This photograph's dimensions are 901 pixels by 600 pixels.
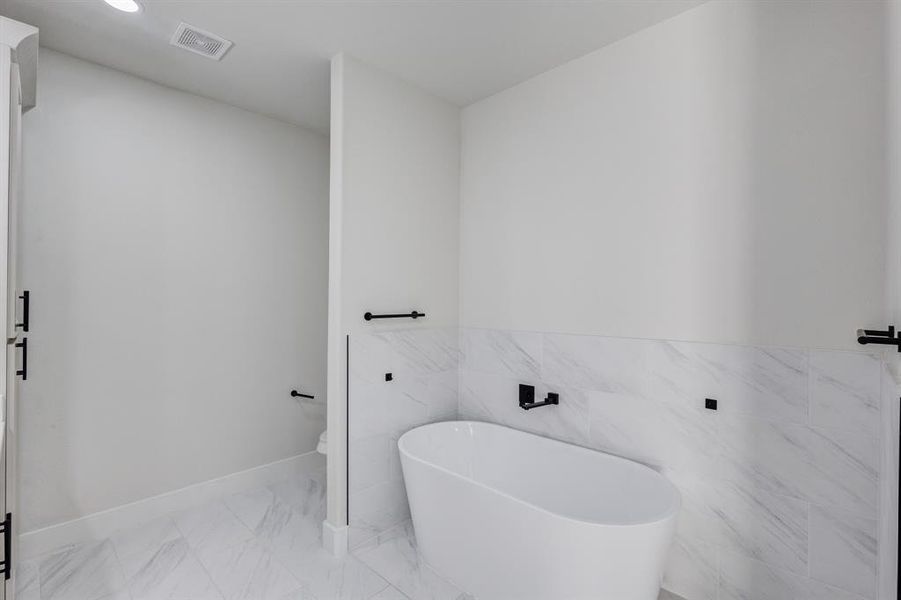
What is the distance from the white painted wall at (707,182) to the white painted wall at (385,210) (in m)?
0.40

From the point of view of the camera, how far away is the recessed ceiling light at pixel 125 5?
1.90m

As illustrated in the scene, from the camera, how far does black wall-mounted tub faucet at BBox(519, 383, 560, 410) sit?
241cm

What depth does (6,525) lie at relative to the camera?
1383 mm

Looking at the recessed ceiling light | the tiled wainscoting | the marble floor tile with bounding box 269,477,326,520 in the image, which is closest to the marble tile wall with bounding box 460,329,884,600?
the tiled wainscoting

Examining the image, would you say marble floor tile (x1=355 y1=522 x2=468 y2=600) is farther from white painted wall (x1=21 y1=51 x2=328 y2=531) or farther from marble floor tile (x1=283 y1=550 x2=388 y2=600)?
white painted wall (x1=21 y1=51 x2=328 y2=531)

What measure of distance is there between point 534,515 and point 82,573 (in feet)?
7.09

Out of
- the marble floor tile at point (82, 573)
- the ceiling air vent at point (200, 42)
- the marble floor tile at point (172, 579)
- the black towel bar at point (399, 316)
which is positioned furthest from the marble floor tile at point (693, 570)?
the ceiling air vent at point (200, 42)

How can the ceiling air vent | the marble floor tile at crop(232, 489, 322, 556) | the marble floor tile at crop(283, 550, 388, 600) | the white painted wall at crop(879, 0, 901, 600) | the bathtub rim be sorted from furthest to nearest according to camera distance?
the marble floor tile at crop(232, 489, 322, 556) < the ceiling air vent < the marble floor tile at crop(283, 550, 388, 600) < the bathtub rim < the white painted wall at crop(879, 0, 901, 600)

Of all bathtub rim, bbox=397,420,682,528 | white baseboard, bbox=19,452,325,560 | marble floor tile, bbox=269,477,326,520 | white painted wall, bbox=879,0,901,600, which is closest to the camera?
white painted wall, bbox=879,0,901,600

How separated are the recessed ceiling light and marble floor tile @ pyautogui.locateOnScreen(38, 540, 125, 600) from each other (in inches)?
102

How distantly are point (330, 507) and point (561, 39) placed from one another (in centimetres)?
269

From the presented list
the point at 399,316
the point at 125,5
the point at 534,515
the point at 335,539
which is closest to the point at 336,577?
the point at 335,539

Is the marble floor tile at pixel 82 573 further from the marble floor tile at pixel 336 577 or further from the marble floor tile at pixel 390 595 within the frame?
the marble floor tile at pixel 390 595

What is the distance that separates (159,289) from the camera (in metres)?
2.66
